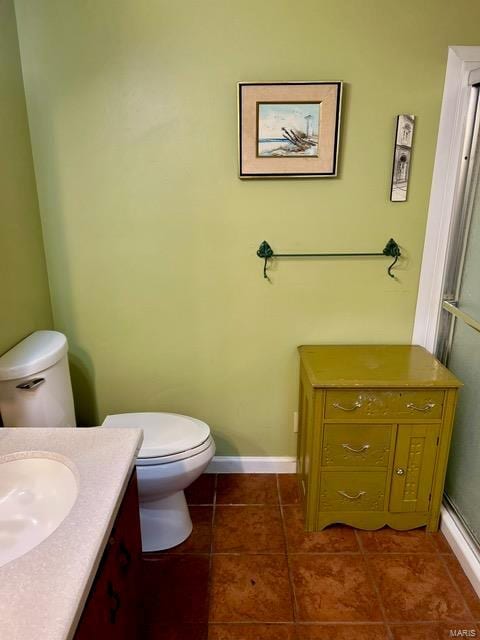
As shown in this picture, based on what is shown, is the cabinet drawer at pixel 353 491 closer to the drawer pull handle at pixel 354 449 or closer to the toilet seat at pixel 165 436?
the drawer pull handle at pixel 354 449

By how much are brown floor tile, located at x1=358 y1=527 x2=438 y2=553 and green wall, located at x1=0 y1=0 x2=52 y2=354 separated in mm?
1731

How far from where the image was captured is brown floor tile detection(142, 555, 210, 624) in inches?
63.3

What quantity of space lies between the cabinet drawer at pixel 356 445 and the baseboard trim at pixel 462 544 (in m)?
0.39

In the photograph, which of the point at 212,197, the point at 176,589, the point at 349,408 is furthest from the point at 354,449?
the point at 212,197

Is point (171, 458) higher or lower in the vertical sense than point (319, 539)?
higher

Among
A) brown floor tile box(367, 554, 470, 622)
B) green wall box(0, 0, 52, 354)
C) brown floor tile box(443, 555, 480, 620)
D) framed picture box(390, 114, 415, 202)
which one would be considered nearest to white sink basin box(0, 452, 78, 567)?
green wall box(0, 0, 52, 354)

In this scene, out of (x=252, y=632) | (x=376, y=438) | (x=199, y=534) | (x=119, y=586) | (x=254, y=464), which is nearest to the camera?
(x=119, y=586)

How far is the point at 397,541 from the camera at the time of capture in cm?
195

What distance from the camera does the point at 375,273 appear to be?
208 cm

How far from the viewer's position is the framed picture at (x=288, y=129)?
1.84m

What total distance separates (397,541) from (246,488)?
747mm

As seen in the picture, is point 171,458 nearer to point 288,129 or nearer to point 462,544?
point 462,544

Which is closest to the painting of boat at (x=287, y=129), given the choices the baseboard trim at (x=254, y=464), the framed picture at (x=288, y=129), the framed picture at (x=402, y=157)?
the framed picture at (x=288, y=129)

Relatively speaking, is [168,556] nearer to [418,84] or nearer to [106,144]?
[106,144]
